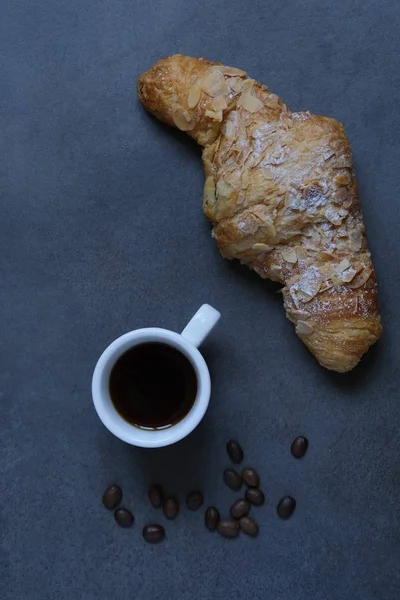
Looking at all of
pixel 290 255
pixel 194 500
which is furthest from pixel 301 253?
pixel 194 500

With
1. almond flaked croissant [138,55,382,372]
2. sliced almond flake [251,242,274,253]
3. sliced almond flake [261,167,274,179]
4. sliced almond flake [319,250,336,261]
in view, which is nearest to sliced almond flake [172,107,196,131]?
almond flaked croissant [138,55,382,372]

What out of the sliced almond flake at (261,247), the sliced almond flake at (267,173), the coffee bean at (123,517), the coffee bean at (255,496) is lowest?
the coffee bean at (123,517)

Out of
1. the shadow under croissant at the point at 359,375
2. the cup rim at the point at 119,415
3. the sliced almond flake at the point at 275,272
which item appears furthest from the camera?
the shadow under croissant at the point at 359,375

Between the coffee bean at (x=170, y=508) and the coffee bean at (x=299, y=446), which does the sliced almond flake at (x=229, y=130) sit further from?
the coffee bean at (x=170, y=508)

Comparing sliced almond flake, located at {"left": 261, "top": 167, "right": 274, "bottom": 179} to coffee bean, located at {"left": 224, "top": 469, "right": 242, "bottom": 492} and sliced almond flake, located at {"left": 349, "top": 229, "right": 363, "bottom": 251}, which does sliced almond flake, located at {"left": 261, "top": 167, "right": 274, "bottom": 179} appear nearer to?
sliced almond flake, located at {"left": 349, "top": 229, "right": 363, "bottom": 251}

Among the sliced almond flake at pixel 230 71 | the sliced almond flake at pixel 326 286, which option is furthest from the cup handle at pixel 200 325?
the sliced almond flake at pixel 230 71

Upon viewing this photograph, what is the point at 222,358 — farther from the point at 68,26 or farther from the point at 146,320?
the point at 68,26
